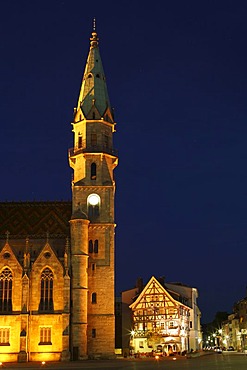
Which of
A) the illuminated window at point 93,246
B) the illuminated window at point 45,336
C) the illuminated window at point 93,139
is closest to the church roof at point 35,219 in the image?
the illuminated window at point 93,246

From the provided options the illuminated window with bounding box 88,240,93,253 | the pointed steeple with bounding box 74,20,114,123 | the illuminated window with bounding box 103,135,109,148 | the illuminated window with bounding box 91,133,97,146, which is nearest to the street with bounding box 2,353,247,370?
the illuminated window with bounding box 88,240,93,253

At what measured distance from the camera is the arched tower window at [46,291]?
73.8 metres

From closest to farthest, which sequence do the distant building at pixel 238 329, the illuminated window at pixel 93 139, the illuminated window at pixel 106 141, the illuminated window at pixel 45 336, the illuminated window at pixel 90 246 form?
the illuminated window at pixel 45 336
the illuminated window at pixel 90 246
the illuminated window at pixel 93 139
the illuminated window at pixel 106 141
the distant building at pixel 238 329

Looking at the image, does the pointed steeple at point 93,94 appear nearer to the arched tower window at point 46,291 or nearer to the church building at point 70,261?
the church building at point 70,261

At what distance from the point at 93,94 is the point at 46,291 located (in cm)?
2871

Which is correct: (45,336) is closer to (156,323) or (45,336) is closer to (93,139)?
(156,323)

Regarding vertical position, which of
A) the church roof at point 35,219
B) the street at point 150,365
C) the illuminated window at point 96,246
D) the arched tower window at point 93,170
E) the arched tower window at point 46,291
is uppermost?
the arched tower window at point 93,170

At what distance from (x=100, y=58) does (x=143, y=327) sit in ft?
140

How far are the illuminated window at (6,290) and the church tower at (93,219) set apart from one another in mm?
7927

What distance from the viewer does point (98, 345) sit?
74562mm

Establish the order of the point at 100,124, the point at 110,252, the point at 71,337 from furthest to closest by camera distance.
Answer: the point at 100,124
the point at 110,252
the point at 71,337

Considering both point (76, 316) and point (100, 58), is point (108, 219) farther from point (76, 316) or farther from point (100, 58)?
point (100, 58)

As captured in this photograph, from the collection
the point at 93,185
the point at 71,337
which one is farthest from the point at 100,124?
the point at 71,337

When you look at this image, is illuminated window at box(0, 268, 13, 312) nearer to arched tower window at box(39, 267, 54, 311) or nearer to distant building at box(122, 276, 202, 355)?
arched tower window at box(39, 267, 54, 311)
